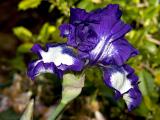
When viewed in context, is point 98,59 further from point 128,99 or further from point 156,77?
point 156,77

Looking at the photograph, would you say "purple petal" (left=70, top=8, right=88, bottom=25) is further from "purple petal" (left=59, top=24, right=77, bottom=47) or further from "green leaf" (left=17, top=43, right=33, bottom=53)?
"green leaf" (left=17, top=43, right=33, bottom=53)

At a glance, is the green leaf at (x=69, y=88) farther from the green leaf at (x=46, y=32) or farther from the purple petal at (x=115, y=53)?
the green leaf at (x=46, y=32)

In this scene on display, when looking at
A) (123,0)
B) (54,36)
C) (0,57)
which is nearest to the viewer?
(123,0)

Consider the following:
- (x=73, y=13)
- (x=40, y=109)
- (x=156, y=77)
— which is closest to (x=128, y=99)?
(x=73, y=13)

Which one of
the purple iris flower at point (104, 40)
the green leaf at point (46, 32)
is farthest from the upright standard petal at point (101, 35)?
the green leaf at point (46, 32)

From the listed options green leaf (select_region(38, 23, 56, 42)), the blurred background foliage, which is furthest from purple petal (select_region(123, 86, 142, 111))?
green leaf (select_region(38, 23, 56, 42))

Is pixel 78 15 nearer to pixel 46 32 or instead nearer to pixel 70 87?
pixel 70 87
